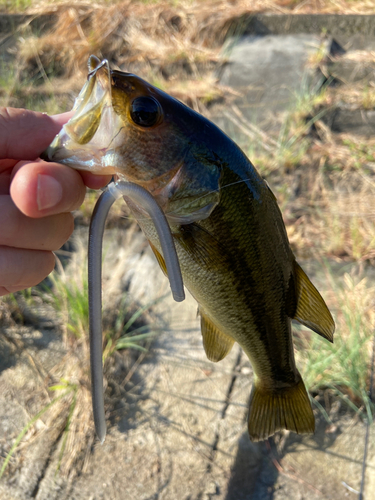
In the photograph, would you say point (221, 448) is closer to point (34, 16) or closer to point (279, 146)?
point (279, 146)

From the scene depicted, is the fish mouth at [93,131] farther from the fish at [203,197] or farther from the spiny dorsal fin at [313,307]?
the spiny dorsal fin at [313,307]

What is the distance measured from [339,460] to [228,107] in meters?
3.35

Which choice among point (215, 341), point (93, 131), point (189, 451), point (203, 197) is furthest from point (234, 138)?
point (93, 131)

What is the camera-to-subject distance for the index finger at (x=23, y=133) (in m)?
1.27

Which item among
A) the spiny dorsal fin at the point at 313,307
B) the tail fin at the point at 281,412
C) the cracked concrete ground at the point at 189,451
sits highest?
the spiny dorsal fin at the point at 313,307

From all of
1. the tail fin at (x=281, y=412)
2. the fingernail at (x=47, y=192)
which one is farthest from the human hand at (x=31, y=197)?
the tail fin at (x=281, y=412)

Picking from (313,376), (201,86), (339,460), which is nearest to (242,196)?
(313,376)

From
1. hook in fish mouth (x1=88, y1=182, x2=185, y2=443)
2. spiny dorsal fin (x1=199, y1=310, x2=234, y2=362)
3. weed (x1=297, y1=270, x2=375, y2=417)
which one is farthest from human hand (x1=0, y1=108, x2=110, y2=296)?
weed (x1=297, y1=270, x2=375, y2=417)

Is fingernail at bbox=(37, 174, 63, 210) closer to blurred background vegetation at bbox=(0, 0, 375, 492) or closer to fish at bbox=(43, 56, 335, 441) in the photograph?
fish at bbox=(43, 56, 335, 441)

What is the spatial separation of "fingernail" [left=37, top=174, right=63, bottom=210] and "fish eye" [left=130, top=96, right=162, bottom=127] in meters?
0.23

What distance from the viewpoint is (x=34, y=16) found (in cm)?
618

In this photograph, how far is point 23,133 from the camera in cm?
128

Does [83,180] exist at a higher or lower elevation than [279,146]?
higher

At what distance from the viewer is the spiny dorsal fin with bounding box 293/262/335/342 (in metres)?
1.24
